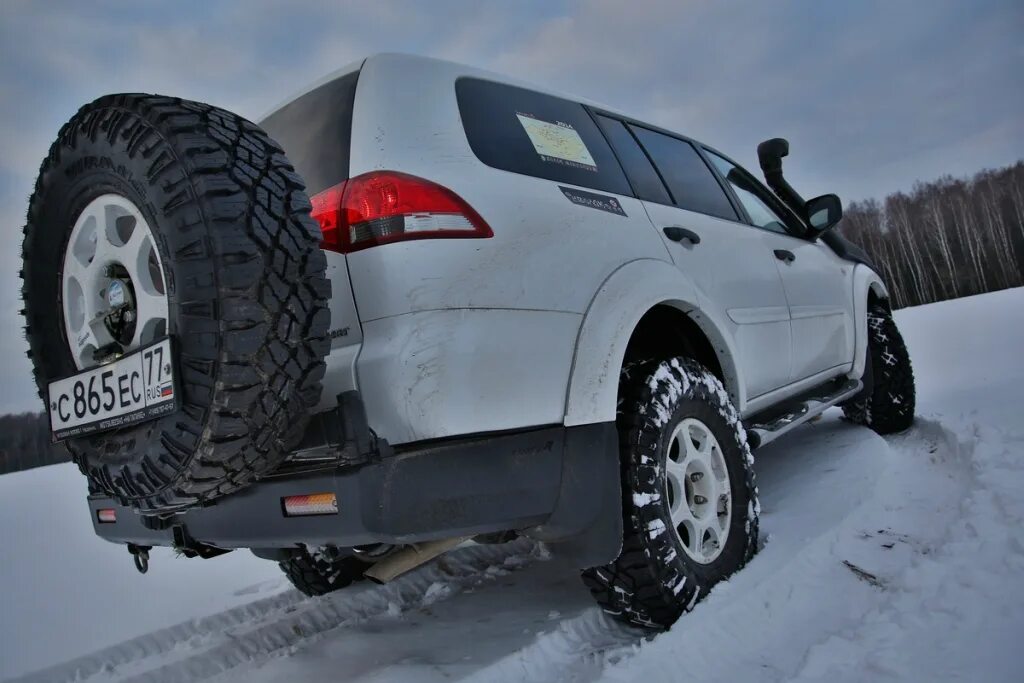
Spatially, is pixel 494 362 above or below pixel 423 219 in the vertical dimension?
below

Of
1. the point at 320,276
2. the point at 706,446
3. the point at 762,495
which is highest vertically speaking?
the point at 320,276

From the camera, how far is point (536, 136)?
2141mm

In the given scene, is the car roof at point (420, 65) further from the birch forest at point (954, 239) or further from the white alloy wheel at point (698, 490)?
the birch forest at point (954, 239)

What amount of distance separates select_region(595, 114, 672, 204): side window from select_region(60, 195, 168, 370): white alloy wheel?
1.63 m

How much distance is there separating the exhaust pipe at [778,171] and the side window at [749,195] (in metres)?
0.31

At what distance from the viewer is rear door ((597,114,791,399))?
8.30 ft

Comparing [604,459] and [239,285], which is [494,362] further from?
[239,285]

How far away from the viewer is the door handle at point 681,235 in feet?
7.98

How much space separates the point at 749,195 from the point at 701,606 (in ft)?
7.82

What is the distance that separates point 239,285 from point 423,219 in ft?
1.51

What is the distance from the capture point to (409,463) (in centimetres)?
152

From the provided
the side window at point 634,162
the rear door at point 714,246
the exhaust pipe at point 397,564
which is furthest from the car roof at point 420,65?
the exhaust pipe at point 397,564

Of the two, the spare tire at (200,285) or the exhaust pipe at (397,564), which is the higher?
the spare tire at (200,285)

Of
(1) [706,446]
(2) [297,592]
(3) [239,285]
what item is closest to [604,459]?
(1) [706,446]
